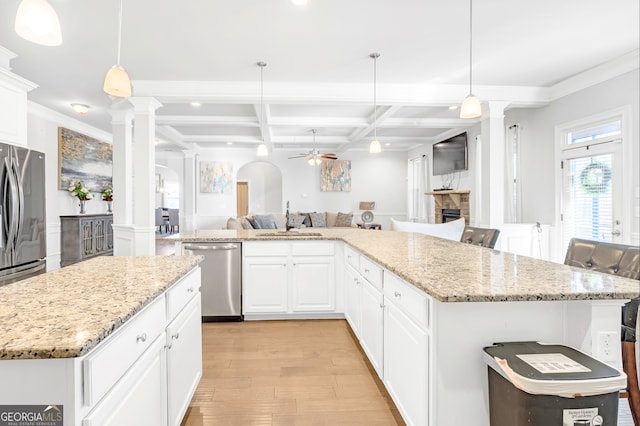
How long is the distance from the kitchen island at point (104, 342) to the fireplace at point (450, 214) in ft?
21.9

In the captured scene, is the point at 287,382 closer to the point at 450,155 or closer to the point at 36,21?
the point at 36,21

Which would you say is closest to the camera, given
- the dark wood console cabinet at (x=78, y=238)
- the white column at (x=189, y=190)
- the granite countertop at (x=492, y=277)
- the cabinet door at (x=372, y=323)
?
the granite countertop at (x=492, y=277)

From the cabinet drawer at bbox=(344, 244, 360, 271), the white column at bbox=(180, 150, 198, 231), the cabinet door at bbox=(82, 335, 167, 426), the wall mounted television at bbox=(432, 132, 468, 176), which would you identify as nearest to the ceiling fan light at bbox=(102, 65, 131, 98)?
the cabinet door at bbox=(82, 335, 167, 426)

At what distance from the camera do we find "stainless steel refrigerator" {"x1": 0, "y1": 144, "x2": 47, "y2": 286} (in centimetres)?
319

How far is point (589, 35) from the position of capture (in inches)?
134

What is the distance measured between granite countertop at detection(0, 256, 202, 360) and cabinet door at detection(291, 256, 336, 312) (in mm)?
1781

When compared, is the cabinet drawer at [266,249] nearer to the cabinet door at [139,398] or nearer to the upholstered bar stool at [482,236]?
the upholstered bar stool at [482,236]

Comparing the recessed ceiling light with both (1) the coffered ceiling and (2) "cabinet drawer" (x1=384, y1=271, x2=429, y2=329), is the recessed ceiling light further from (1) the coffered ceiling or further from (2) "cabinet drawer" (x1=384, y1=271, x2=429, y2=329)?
(2) "cabinet drawer" (x1=384, y1=271, x2=429, y2=329)

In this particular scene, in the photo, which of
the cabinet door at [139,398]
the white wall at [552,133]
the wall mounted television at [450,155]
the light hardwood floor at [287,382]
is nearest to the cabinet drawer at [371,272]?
the light hardwood floor at [287,382]

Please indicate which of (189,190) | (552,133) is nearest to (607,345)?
(552,133)

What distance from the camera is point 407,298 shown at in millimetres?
1721

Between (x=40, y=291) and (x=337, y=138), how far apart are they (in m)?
8.03

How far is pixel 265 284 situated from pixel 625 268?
284 cm

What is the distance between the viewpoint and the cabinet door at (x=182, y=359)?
1.62 metres
